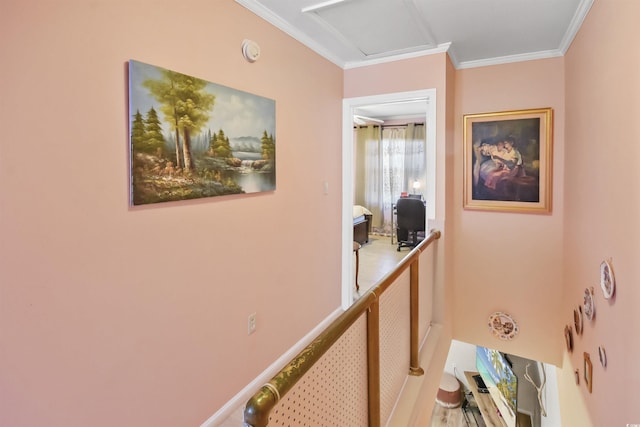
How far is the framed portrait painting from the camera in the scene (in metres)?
3.09

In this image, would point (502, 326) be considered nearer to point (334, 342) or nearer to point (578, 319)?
point (578, 319)

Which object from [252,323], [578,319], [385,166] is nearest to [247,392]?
[252,323]

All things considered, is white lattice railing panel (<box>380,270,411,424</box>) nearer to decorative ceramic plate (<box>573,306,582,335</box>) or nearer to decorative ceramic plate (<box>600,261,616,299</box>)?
decorative ceramic plate (<box>600,261,616,299</box>)

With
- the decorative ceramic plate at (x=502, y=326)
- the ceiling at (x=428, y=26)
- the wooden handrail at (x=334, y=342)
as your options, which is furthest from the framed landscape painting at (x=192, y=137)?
the decorative ceramic plate at (x=502, y=326)

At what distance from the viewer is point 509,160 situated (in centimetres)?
324

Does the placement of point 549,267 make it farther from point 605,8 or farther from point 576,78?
point 605,8

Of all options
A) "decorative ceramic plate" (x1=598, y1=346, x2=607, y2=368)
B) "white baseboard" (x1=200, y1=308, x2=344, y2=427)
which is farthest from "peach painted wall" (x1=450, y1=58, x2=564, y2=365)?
"white baseboard" (x1=200, y1=308, x2=344, y2=427)

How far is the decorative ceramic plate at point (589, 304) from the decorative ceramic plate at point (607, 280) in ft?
0.86

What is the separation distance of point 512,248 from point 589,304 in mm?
1095

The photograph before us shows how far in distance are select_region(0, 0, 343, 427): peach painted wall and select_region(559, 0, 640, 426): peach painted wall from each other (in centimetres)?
186

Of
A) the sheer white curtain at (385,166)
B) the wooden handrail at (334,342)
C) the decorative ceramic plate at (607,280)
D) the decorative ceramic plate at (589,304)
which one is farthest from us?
the sheer white curtain at (385,166)

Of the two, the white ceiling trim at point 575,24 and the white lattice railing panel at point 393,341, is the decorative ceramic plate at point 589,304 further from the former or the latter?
the white ceiling trim at point 575,24

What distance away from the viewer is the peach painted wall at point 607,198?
1.52m

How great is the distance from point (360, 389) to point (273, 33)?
217 centimetres
